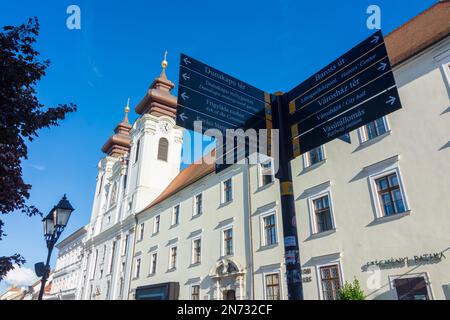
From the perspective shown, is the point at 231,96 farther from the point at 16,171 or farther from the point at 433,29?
the point at 433,29

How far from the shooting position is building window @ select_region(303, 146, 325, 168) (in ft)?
52.6

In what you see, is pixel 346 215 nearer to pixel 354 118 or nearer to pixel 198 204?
pixel 354 118

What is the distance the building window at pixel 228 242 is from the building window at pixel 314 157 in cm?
648

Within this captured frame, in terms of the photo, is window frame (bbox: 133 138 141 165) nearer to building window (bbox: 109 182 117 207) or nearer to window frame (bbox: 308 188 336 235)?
building window (bbox: 109 182 117 207)

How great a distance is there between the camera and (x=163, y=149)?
40.8m

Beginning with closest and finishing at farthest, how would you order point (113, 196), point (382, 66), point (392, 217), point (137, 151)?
point (382, 66) < point (392, 217) < point (137, 151) < point (113, 196)

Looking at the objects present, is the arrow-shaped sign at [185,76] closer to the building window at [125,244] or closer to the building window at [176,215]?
the building window at [176,215]

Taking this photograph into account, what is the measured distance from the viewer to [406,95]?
13.5 m

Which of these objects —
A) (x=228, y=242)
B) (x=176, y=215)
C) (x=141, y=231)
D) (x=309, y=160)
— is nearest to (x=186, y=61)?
(x=309, y=160)

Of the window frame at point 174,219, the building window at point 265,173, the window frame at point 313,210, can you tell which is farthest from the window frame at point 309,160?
the window frame at point 174,219

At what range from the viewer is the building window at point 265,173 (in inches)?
737

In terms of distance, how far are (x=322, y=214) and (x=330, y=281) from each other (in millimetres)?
2833
